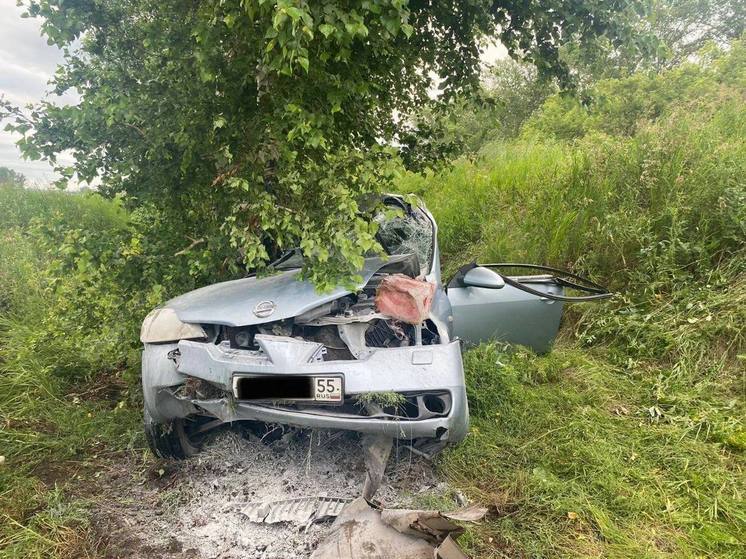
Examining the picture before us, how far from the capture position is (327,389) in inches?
83.2

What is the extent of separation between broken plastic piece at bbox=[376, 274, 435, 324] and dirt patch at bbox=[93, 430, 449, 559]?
0.86 m

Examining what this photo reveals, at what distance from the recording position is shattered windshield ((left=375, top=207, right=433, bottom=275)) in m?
3.42

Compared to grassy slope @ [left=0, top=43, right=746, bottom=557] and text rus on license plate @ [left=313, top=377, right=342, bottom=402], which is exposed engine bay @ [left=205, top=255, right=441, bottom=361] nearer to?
text rus on license plate @ [left=313, top=377, right=342, bottom=402]

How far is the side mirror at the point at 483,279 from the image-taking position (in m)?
3.14

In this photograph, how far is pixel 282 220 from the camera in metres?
2.66

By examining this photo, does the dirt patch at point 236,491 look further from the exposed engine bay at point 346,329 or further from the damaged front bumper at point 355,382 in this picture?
the exposed engine bay at point 346,329

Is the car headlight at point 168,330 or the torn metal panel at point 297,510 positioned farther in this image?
the car headlight at point 168,330

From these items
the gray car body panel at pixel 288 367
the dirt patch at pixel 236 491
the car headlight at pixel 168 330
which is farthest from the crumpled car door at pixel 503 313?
the car headlight at pixel 168 330

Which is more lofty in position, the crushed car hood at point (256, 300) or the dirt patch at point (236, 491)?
the crushed car hood at point (256, 300)

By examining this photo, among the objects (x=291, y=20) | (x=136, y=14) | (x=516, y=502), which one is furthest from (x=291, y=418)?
(x=136, y=14)

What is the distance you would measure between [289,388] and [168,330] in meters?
0.80

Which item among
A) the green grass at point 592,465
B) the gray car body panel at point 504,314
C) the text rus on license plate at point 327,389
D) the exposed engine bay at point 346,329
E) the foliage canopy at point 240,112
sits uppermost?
the foliage canopy at point 240,112

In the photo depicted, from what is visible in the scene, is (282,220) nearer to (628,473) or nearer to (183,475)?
(183,475)

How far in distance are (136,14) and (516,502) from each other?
3683 millimetres
